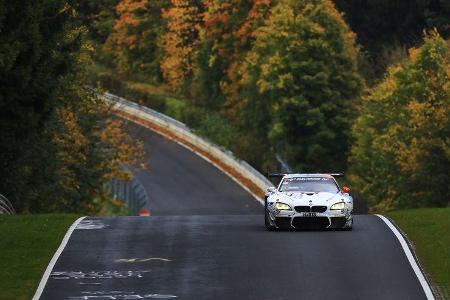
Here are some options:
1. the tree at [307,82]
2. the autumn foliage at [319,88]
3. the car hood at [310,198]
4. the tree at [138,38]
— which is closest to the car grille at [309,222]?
the car hood at [310,198]

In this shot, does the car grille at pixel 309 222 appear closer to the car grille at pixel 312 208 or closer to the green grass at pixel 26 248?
the car grille at pixel 312 208

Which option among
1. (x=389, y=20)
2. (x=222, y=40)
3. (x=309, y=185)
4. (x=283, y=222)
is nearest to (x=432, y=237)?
(x=309, y=185)

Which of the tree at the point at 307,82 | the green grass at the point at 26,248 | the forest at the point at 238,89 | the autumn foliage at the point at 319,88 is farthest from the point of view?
the tree at the point at 307,82

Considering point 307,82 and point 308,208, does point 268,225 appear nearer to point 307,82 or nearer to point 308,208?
point 308,208

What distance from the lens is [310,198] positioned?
36656mm

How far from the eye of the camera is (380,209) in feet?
262

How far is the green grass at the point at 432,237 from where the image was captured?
30750 mm

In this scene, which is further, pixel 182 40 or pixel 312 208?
pixel 182 40

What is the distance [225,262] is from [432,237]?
259 inches

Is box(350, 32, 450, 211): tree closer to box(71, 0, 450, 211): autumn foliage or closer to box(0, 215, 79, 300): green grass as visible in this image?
box(71, 0, 450, 211): autumn foliage

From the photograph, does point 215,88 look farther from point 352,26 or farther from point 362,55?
point 352,26

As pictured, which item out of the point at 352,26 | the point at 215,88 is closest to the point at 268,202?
the point at 215,88

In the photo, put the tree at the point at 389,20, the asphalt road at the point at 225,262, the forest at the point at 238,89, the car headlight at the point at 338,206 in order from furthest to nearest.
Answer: the tree at the point at 389,20 < the forest at the point at 238,89 < the car headlight at the point at 338,206 < the asphalt road at the point at 225,262

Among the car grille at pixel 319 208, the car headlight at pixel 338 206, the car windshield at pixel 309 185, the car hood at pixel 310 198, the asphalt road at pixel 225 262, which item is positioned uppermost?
the car windshield at pixel 309 185
